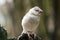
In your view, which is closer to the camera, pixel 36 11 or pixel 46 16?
pixel 36 11

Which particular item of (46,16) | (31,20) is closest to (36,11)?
(31,20)

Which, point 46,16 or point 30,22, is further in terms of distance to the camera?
point 46,16

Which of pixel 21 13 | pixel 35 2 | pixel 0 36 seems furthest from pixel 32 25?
pixel 21 13

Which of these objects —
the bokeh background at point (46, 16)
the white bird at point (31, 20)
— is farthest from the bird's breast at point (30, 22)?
the bokeh background at point (46, 16)

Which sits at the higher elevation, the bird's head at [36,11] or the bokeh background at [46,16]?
the bird's head at [36,11]

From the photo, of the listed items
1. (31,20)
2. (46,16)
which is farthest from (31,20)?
(46,16)

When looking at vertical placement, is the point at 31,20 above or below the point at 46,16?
above

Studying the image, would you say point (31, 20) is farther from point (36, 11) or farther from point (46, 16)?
point (46, 16)

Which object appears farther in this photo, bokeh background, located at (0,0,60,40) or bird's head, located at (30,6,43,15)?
bokeh background, located at (0,0,60,40)

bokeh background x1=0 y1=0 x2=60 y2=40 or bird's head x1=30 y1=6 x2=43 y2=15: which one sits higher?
bird's head x1=30 y1=6 x2=43 y2=15

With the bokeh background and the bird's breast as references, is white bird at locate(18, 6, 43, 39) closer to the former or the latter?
the bird's breast

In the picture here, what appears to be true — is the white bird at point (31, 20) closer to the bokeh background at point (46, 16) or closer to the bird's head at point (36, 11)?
the bird's head at point (36, 11)

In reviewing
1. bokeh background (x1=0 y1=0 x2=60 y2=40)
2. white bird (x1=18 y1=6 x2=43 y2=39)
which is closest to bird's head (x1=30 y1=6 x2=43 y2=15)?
white bird (x1=18 y1=6 x2=43 y2=39)

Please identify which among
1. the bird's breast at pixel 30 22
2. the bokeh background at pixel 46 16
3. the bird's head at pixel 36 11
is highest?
the bird's head at pixel 36 11
